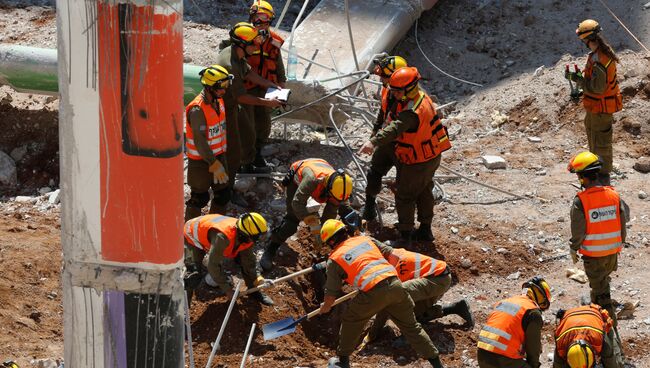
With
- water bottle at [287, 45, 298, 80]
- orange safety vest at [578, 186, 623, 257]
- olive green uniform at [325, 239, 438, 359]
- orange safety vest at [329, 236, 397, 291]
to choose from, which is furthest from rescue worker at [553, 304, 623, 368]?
water bottle at [287, 45, 298, 80]

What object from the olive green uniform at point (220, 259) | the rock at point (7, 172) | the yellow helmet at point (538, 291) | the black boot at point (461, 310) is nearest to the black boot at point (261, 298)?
the olive green uniform at point (220, 259)

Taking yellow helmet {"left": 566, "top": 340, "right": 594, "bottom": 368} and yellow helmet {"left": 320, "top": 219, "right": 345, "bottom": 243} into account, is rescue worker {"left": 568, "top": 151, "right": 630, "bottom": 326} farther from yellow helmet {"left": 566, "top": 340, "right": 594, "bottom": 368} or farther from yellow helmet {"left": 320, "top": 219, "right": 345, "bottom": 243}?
yellow helmet {"left": 320, "top": 219, "right": 345, "bottom": 243}

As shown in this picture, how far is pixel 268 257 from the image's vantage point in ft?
28.6

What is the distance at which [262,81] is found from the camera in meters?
9.26

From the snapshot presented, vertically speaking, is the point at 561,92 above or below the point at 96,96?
below

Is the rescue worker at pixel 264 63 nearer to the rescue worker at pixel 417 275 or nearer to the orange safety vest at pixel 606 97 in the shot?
the rescue worker at pixel 417 275

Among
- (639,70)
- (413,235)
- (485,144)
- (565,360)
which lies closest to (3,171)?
(413,235)

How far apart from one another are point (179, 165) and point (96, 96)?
265mm

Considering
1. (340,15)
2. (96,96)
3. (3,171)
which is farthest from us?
(340,15)

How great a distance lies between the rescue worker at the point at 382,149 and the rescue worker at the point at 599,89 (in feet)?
6.25

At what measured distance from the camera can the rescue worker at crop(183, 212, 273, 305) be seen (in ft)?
24.7

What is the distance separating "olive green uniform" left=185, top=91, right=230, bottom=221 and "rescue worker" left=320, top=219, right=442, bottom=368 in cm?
152

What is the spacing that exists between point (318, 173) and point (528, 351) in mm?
2419

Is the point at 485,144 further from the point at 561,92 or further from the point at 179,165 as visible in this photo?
the point at 179,165
